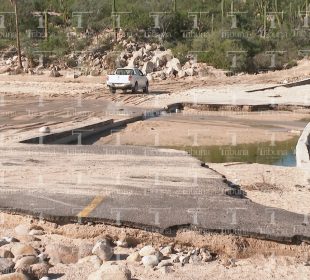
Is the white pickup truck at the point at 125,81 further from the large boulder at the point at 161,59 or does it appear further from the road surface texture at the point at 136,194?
the road surface texture at the point at 136,194

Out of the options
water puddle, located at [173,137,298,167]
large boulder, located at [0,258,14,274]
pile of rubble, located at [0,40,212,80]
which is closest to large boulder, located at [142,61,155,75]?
pile of rubble, located at [0,40,212,80]

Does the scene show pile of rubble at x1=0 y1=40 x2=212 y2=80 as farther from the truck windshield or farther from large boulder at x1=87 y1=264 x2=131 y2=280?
large boulder at x1=87 y1=264 x2=131 y2=280

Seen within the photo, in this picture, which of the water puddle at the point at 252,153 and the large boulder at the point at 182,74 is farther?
the large boulder at the point at 182,74

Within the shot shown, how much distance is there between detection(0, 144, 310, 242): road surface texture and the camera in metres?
7.60

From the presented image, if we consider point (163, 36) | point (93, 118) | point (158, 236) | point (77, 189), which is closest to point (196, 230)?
point (158, 236)

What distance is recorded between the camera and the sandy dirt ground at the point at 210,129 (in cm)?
1766

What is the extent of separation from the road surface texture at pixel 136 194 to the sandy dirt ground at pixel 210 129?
15.4 feet

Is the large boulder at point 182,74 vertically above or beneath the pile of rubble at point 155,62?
beneath

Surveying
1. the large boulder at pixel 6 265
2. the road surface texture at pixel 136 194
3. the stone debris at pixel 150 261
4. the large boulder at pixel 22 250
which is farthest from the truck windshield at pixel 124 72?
the large boulder at pixel 6 265

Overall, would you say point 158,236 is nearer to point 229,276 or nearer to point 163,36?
point 229,276

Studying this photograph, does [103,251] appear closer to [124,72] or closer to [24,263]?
[24,263]

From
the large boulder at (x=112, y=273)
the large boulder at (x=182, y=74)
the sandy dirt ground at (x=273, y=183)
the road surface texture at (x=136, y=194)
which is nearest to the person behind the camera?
the large boulder at (x=112, y=273)

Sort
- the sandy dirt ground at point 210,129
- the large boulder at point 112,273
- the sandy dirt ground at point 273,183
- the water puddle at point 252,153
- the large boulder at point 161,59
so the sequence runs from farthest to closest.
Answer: the large boulder at point 161,59 → the sandy dirt ground at point 210,129 → the water puddle at point 252,153 → the sandy dirt ground at point 273,183 → the large boulder at point 112,273

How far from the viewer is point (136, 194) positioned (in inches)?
358
